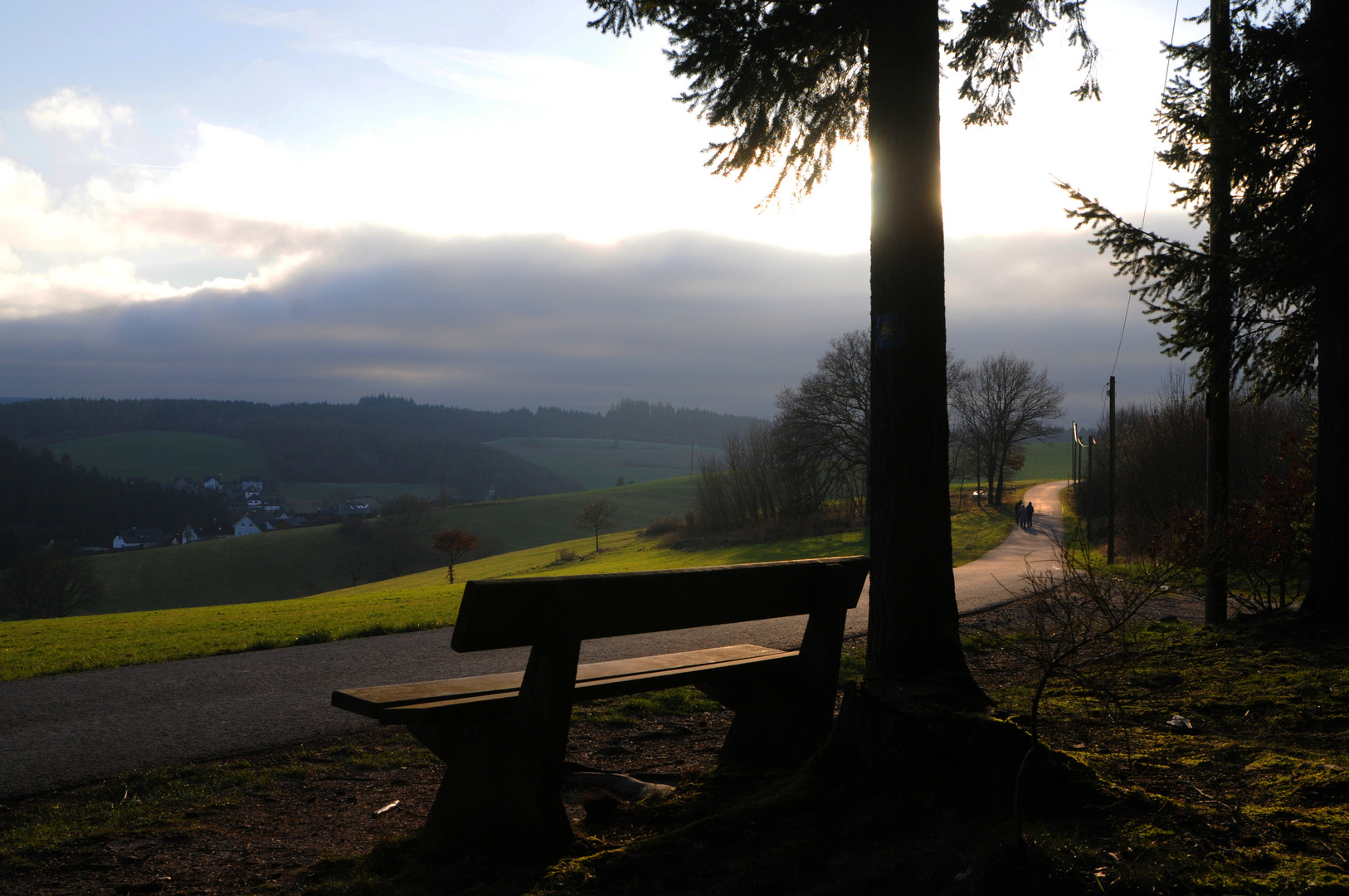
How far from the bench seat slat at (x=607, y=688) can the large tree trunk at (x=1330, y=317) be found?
22.2 feet

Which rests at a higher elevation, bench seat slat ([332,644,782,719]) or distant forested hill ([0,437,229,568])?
bench seat slat ([332,644,782,719])

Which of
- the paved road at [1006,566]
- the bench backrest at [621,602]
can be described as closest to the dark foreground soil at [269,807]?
the bench backrest at [621,602]

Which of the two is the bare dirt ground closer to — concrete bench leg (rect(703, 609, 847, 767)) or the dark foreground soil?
the dark foreground soil

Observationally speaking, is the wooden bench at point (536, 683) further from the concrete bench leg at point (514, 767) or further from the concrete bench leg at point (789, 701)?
the concrete bench leg at point (789, 701)

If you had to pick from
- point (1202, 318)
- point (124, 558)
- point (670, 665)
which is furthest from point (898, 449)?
point (124, 558)

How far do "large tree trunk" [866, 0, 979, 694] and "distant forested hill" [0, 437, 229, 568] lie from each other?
339ft

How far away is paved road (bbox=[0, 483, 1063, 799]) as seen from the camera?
5418mm

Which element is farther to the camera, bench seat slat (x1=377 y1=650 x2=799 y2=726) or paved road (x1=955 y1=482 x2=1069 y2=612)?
paved road (x1=955 y1=482 x2=1069 y2=612)

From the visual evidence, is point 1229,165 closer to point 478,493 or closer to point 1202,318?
point 1202,318

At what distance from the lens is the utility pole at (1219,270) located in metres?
9.30

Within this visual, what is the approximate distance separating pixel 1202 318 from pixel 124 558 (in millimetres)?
82160

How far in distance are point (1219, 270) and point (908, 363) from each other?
7105 mm

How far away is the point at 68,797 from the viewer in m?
4.57

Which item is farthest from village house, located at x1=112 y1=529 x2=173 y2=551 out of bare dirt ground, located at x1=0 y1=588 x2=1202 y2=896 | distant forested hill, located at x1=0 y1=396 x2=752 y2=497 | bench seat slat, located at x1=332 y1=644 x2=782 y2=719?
bench seat slat, located at x1=332 y1=644 x2=782 y2=719
